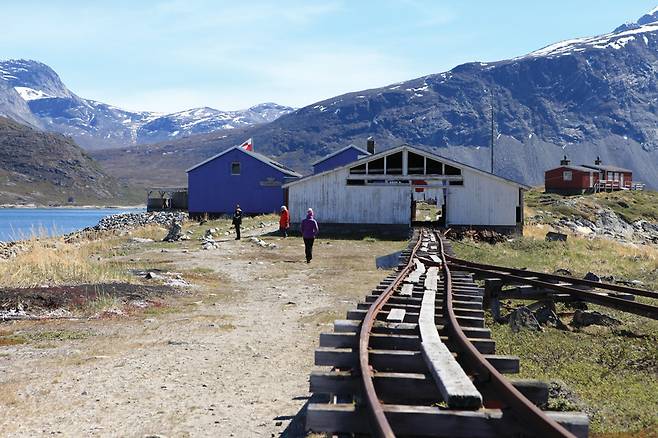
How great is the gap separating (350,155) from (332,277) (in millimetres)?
47699

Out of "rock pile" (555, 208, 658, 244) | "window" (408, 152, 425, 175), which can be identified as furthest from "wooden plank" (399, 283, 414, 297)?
"rock pile" (555, 208, 658, 244)

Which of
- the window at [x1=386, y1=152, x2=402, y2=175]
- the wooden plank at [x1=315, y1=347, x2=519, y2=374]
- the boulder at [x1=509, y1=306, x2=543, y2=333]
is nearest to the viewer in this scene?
the wooden plank at [x1=315, y1=347, x2=519, y2=374]

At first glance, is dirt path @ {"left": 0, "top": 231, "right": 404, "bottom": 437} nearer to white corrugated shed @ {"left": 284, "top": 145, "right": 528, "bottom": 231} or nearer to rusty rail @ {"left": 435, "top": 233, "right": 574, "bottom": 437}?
rusty rail @ {"left": 435, "top": 233, "right": 574, "bottom": 437}

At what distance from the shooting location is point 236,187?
6178cm

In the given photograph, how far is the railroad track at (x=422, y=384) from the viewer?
449cm

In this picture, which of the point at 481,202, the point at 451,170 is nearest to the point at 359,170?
the point at 451,170

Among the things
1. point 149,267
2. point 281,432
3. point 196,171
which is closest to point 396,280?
point 281,432

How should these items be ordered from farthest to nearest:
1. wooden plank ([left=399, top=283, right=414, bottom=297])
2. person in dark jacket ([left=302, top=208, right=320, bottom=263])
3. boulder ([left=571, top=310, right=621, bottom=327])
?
1. person in dark jacket ([left=302, top=208, right=320, bottom=263])
2. boulder ([left=571, top=310, right=621, bottom=327])
3. wooden plank ([left=399, top=283, right=414, bottom=297])

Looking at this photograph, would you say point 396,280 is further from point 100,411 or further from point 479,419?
point 479,419

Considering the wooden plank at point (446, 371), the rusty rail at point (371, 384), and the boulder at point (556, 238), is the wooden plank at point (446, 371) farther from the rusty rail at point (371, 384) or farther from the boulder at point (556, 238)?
the boulder at point (556, 238)

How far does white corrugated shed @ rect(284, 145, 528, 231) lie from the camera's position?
40094mm

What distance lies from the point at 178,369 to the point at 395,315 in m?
2.71

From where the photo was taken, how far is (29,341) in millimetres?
10398

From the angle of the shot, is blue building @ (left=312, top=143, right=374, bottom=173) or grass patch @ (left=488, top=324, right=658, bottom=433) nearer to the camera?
grass patch @ (left=488, top=324, right=658, bottom=433)
